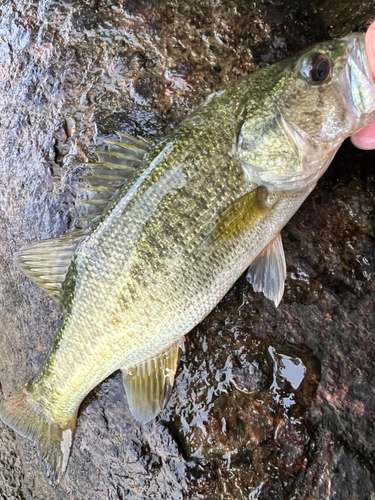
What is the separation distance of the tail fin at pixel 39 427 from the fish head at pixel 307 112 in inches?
70.1

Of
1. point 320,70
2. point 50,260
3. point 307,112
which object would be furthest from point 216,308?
point 320,70

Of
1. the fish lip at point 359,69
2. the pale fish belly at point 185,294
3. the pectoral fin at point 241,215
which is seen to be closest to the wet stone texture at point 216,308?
the pale fish belly at point 185,294

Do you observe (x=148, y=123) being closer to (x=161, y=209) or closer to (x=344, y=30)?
(x=161, y=209)

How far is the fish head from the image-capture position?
76.6 inches

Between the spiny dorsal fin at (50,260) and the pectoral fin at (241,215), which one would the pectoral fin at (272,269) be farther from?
the spiny dorsal fin at (50,260)

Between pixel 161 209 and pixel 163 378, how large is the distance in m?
0.98

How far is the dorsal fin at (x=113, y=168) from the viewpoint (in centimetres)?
216

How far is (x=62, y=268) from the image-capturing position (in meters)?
2.22

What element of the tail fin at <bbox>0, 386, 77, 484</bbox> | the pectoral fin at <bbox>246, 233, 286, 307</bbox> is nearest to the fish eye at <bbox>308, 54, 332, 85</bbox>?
the pectoral fin at <bbox>246, 233, 286, 307</bbox>

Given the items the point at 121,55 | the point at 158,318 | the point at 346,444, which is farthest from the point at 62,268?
the point at 346,444

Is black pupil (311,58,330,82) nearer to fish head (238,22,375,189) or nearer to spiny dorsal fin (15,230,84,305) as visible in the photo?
fish head (238,22,375,189)

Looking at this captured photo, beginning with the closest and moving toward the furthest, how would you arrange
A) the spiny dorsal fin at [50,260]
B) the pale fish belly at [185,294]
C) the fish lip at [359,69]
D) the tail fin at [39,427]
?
Result: the fish lip at [359,69]
the pale fish belly at [185,294]
the spiny dorsal fin at [50,260]
the tail fin at [39,427]

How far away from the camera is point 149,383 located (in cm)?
230

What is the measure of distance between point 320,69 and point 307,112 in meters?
0.21
